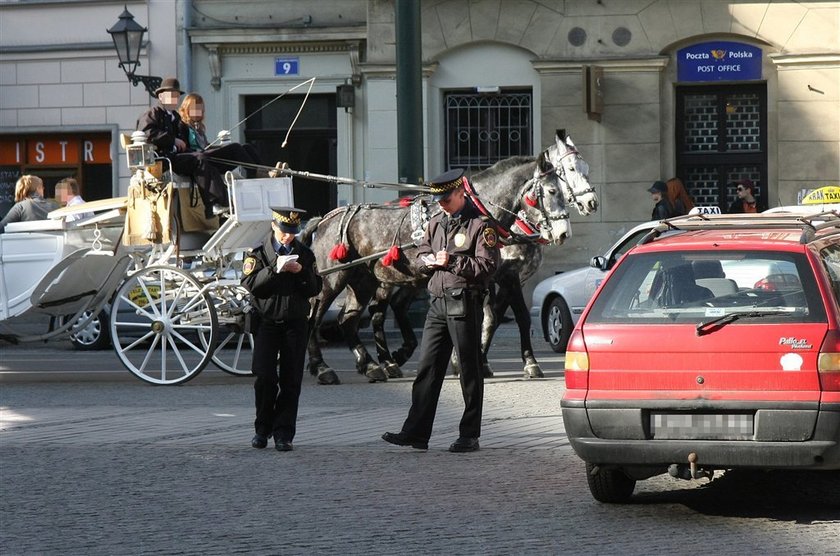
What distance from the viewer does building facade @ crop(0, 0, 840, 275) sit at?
79.0 ft

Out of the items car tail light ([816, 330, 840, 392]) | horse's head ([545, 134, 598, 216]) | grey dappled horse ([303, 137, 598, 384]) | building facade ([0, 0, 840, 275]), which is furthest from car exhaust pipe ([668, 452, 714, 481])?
building facade ([0, 0, 840, 275])

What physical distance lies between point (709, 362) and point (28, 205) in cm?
1137

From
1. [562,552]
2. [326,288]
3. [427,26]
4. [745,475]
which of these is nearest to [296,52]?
[427,26]

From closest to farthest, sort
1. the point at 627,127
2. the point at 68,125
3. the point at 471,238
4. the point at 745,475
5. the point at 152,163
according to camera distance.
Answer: the point at 745,475 → the point at 471,238 → the point at 152,163 → the point at 627,127 → the point at 68,125

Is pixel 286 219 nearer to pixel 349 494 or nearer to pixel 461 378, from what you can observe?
pixel 461 378

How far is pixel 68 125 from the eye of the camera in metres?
26.4

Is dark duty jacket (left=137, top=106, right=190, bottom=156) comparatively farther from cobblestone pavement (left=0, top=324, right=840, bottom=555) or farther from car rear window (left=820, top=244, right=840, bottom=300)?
car rear window (left=820, top=244, right=840, bottom=300)

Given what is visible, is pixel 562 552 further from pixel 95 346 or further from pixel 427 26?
pixel 427 26

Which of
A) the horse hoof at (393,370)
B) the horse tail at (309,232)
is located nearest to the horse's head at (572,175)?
the horse hoof at (393,370)

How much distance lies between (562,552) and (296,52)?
19.4 meters

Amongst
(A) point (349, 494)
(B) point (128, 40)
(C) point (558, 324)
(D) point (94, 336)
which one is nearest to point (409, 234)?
(C) point (558, 324)

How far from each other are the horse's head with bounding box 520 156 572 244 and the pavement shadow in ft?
16.8

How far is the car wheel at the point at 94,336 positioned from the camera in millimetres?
19828

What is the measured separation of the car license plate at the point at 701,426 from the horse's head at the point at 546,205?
6478 mm
